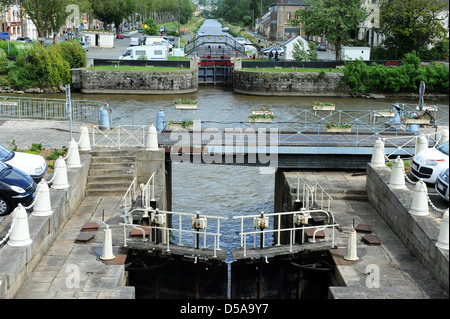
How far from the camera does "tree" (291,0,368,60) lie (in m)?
62.5

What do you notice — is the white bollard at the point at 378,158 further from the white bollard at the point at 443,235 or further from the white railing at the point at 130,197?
the white railing at the point at 130,197

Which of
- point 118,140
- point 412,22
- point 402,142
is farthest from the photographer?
point 412,22

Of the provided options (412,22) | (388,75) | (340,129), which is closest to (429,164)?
Answer: (340,129)

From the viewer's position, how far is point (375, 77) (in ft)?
193

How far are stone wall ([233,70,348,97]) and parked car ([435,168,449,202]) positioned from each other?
4257cm

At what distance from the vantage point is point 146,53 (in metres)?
63.0

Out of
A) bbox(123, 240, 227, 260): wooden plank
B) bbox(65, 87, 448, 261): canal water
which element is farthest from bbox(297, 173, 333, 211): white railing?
bbox(123, 240, 227, 260): wooden plank

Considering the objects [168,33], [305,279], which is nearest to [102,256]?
[305,279]

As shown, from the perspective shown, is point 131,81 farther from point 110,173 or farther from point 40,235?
point 40,235

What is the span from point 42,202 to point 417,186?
27.8 ft

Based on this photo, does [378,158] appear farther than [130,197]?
Yes

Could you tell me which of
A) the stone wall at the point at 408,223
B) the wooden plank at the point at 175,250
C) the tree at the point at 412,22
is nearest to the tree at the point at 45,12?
the tree at the point at 412,22

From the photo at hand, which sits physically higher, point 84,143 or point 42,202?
point 84,143
